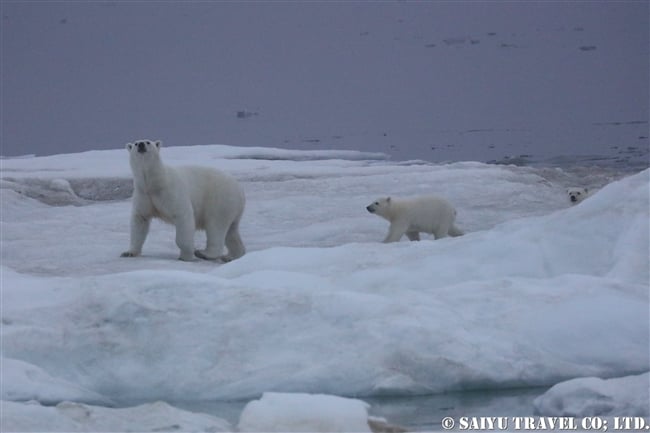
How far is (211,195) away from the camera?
782cm

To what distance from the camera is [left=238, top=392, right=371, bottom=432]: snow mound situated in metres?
3.67

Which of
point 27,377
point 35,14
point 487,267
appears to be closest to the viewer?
point 27,377

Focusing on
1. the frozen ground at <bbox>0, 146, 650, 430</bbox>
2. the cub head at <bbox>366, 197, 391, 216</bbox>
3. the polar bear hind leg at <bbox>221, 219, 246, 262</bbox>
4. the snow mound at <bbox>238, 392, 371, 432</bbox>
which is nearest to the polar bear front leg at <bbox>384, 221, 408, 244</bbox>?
the cub head at <bbox>366, 197, 391, 216</bbox>

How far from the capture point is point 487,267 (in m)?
5.43

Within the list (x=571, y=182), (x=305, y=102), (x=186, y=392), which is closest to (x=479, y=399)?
(x=186, y=392)

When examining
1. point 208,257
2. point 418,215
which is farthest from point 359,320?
point 418,215

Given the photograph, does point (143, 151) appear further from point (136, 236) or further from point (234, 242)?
point (234, 242)

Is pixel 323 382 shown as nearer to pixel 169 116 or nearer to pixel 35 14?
pixel 169 116

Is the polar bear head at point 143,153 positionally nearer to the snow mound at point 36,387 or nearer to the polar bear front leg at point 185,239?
the polar bear front leg at point 185,239

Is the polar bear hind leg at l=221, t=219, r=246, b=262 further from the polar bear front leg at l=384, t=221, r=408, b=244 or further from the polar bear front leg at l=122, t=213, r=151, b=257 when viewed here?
the polar bear front leg at l=384, t=221, r=408, b=244

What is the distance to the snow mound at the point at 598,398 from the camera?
385cm

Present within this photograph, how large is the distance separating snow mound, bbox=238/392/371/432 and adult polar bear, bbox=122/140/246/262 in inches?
145

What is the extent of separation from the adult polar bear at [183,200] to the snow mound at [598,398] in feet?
12.5

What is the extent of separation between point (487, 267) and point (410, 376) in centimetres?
120
